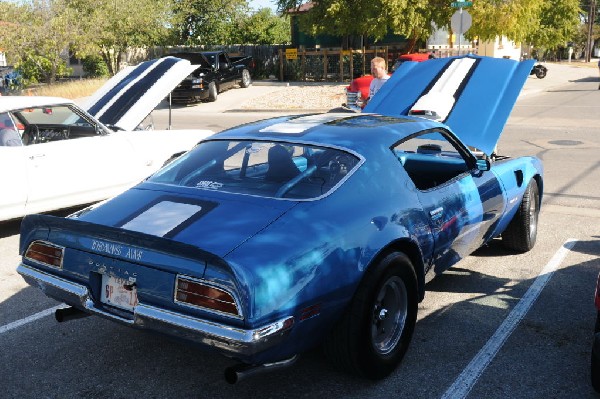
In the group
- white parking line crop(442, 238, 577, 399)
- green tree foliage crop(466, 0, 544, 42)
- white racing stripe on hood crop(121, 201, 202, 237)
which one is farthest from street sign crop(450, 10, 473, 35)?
white racing stripe on hood crop(121, 201, 202, 237)

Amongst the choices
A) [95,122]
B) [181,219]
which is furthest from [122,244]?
[95,122]

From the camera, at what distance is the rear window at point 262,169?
12.6ft

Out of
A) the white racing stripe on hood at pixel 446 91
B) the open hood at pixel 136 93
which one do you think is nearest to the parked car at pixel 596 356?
the white racing stripe on hood at pixel 446 91

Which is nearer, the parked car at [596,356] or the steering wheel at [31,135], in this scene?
the parked car at [596,356]

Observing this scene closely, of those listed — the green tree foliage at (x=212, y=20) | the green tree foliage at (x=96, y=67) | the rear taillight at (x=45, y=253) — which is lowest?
the rear taillight at (x=45, y=253)

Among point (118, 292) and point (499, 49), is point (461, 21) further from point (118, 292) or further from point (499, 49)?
point (499, 49)

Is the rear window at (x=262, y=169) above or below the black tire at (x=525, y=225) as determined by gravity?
above

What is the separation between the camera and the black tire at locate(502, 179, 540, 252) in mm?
5812

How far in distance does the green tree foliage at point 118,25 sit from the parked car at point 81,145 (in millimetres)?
20528

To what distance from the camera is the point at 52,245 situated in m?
3.66

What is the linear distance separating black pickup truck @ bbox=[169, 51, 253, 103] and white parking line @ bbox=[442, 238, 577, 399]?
59.1 feet

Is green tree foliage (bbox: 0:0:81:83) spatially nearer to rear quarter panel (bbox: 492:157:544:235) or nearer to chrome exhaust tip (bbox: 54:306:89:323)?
rear quarter panel (bbox: 492:157:544:235)

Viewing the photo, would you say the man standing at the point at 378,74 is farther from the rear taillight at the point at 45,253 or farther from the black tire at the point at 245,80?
the black tire at the point at 245,80

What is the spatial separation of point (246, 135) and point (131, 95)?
15.3 feet
